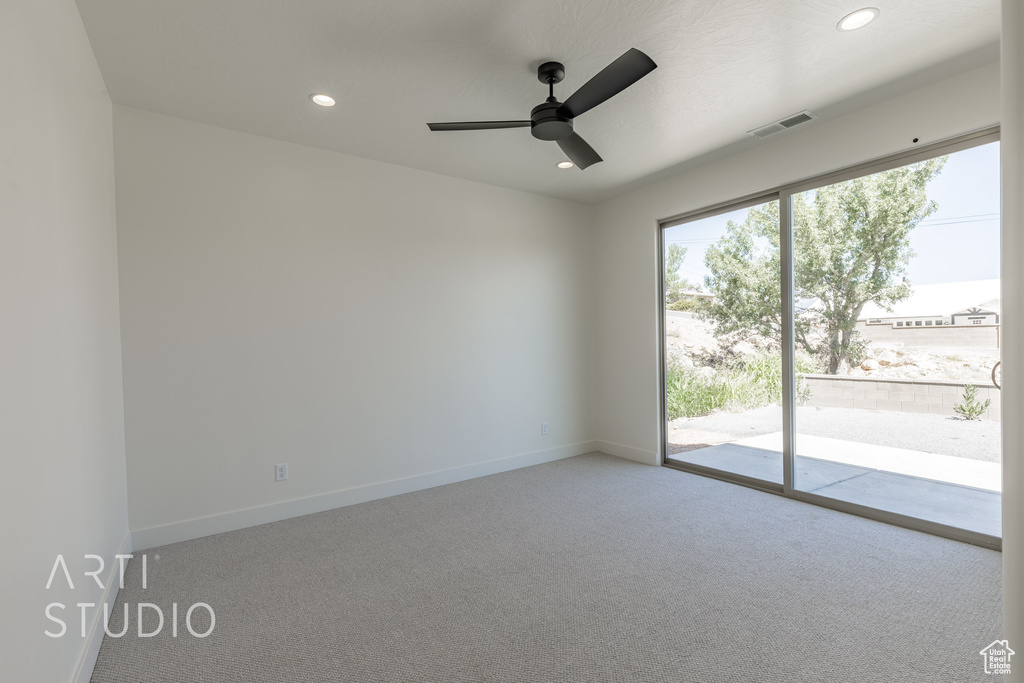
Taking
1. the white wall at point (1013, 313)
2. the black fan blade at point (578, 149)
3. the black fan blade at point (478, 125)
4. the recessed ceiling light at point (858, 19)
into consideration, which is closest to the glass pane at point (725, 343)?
the recessed ceiling light at point (858, 19)

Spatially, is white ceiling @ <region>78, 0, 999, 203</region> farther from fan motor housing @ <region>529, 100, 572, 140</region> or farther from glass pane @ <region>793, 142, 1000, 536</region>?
glass pane @ <region>793, 142, 1000, 536</region>

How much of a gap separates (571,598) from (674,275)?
322 centimetres

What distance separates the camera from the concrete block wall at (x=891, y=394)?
115 inches

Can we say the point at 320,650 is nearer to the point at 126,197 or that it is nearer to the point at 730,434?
the point at 126,197

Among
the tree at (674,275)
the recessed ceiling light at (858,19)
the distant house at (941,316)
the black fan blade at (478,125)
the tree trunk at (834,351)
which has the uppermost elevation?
the recessed ceiling light at (858,19)

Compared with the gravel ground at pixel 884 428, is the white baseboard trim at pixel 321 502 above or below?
below

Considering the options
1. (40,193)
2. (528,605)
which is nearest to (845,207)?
(528,605)

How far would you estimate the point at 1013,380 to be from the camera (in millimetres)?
687

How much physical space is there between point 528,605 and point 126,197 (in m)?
3.26

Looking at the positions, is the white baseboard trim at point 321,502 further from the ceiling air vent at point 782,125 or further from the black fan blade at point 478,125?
the ceiling air vent at point 782,125

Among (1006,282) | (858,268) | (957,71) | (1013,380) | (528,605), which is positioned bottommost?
(528,605)

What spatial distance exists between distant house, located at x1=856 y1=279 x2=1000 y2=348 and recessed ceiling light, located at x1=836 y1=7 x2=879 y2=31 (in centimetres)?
169

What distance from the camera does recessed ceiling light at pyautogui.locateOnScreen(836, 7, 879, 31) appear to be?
2145 millimetres

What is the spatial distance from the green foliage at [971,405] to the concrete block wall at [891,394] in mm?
18
